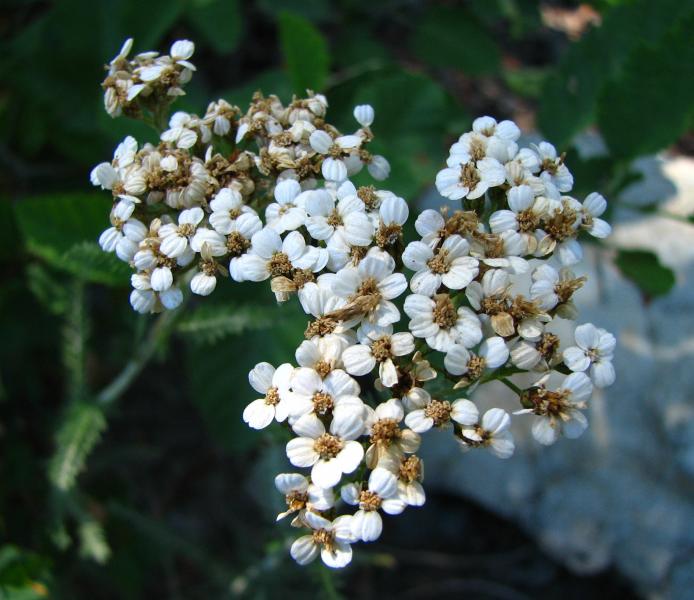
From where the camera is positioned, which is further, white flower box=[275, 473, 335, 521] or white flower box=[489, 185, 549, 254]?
white flower box=[489, 185, 549, 254]

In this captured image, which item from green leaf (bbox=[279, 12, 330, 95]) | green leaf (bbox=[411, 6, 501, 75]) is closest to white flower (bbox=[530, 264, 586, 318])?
green leaf (bbox=[279, 12, 330, 95])

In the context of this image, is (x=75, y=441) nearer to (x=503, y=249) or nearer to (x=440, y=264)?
(x=440, y=264)

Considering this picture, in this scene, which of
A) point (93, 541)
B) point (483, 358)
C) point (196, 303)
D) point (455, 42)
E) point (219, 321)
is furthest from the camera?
point (455, 42)

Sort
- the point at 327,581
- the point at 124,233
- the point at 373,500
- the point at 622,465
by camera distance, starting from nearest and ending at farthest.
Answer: the point at 373,500 → the point at 124,233 → the point at 327,581 → the point at 622,465

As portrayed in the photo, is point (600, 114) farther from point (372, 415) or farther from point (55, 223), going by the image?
point (55, 223)

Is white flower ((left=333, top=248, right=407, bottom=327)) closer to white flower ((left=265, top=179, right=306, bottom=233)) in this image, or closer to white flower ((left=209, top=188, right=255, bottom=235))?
white flower ((left=265, top=179, right=306, bottom=233))

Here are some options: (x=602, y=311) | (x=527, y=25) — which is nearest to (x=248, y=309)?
(x=602, y=311)

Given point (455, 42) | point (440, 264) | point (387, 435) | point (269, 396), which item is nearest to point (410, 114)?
point (455, 42)
